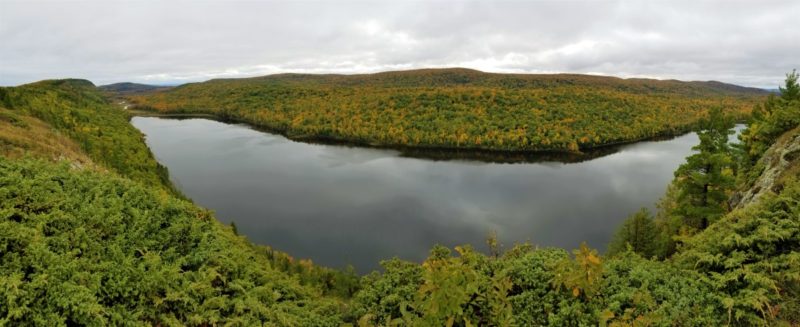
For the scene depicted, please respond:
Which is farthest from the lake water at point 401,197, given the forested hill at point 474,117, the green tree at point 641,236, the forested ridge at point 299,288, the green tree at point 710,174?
the forested hill at point 474,117

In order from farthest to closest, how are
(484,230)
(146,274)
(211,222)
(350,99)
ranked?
(350,99), (484,230), (211,222), (146,274)

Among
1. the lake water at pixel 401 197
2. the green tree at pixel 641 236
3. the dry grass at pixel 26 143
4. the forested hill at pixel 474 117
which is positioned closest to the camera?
the dry grass at pixel 26 143

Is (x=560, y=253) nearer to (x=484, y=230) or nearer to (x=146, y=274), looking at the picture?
(x=146, y=274)

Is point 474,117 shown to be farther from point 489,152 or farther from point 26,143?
point 26,143

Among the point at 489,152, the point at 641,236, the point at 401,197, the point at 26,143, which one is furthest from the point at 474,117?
the point at 26,143

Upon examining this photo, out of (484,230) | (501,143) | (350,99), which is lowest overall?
(484,230)

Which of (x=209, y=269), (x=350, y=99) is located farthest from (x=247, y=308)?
(x=350, y=99)

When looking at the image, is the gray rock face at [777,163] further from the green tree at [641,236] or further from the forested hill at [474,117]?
the forested hill at [474,117]
